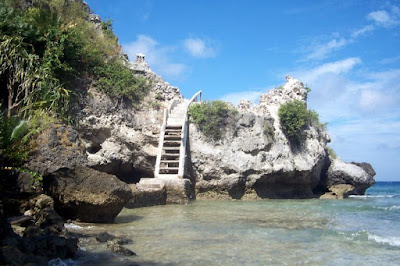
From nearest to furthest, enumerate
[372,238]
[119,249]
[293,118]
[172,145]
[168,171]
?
[119,249] < [372,238] < [168,171] < [172,145] < [293,118]

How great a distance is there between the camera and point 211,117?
16.2 m

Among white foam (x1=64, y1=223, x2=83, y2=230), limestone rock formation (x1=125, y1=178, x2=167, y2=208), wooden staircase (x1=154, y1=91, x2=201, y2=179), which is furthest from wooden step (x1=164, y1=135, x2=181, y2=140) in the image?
white foam (x1=64, y1=223, x2=83, y2=230)

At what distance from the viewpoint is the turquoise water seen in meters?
5.60

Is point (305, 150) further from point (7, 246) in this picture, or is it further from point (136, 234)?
point (7, 246)

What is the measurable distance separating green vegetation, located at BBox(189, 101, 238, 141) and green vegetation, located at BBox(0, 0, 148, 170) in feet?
8.61

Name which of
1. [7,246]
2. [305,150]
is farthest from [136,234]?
[305,150]

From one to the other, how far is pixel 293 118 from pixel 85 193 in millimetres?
12555

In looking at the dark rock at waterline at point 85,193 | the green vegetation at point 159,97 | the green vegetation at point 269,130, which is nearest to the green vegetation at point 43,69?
the green vegetation at point 159,97

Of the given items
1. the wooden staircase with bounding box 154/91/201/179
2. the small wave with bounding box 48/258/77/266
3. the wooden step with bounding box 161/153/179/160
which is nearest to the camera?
the small wave with bounding box 48/258/77/266

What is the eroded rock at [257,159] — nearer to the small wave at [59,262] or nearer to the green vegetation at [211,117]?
Answer: the green vegetation at [211,117]

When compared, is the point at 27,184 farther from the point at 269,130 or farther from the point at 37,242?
the point at 269,130

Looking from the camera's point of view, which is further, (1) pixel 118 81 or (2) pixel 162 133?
(1) pixel 118 81

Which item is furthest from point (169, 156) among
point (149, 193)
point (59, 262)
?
point (59, 262)

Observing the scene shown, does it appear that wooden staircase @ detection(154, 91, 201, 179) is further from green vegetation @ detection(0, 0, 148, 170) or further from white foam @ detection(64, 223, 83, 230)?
white foam @ detection(64, 223, 83, 230)
